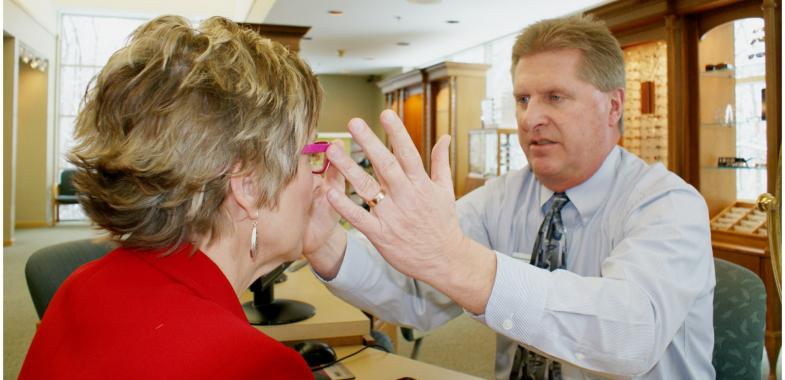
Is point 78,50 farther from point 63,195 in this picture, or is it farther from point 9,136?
point 9,136

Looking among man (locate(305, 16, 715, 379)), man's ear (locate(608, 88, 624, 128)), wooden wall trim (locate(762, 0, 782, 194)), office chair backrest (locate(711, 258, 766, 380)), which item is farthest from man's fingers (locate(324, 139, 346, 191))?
wooden wall trim (locate(762, 0, 782, 194))

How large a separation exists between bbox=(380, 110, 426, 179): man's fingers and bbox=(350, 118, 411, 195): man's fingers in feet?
0.06

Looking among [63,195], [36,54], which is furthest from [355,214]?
[63,195]

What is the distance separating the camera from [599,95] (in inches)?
69.8

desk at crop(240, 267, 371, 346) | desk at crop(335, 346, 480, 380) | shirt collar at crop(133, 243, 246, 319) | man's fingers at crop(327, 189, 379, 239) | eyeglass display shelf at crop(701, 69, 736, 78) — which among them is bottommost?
desk at crop(335, 346, 480, 380)

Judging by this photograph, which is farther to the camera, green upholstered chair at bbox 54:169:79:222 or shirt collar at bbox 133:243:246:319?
green upholstered chair at bbox 54:169:79:222

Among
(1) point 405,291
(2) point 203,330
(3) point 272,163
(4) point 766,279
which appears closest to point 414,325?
(1) point 405,291

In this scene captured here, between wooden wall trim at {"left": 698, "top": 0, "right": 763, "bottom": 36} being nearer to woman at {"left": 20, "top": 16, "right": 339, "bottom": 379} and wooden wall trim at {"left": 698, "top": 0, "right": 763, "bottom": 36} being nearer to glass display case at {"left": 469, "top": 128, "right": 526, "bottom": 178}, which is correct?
glass display case at {"left": 469, "top": 128, "right": 526, "bottom": 178}

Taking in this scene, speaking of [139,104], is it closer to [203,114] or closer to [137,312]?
[203,114]

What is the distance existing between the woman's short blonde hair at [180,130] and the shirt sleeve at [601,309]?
47 centimetres

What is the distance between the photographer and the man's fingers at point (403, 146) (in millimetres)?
899

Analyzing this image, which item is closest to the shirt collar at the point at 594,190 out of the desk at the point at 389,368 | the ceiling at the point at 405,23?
the desk at the point at 389,368

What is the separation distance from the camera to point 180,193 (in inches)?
38.2

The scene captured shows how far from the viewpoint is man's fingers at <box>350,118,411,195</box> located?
34.9 inches
